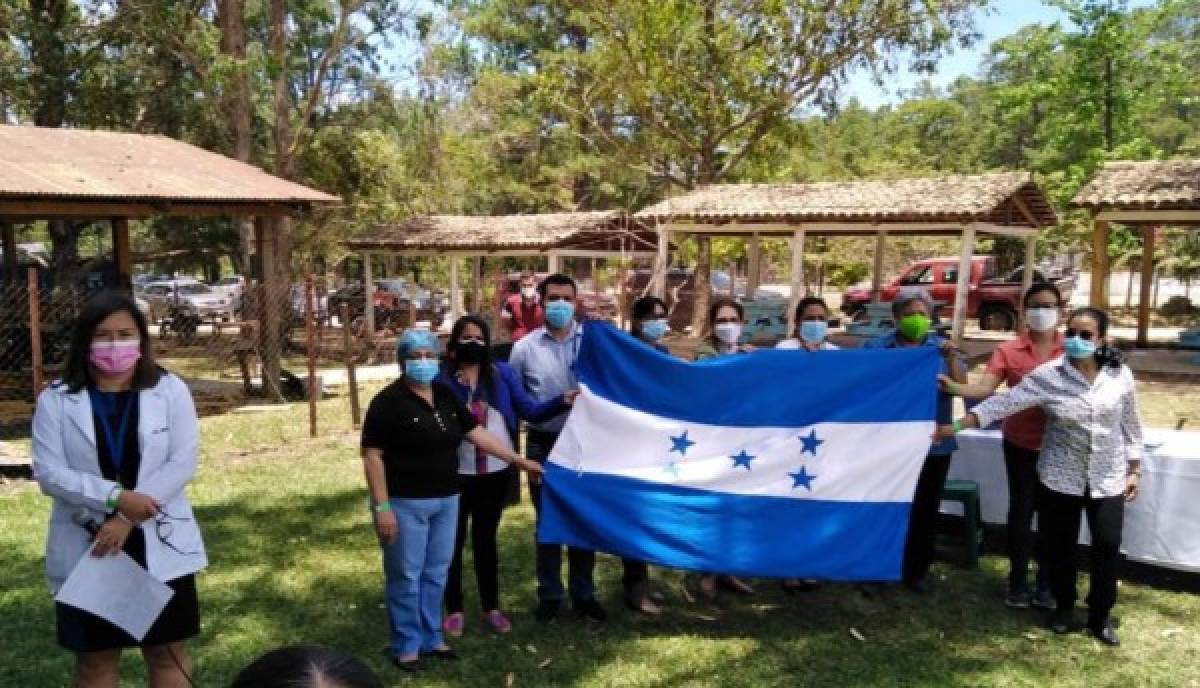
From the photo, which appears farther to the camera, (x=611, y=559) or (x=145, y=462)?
(x=611, y=559)

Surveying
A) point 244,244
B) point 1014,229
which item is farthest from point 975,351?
point 244,244

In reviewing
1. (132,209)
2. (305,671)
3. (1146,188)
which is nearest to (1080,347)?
(305,671)

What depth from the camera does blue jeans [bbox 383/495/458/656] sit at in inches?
150

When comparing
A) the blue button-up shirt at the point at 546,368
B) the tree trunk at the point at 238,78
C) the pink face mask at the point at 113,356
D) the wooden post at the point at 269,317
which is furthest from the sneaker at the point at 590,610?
the tree trunk at the point at 238,78

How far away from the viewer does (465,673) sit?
13.3ft

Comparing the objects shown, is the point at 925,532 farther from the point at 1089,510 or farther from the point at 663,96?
the point at 663,96

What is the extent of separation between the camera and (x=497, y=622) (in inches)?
177

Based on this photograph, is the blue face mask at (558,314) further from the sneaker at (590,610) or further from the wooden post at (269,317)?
the wooden post at (269,317)

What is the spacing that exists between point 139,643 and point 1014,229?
19288 millimetres

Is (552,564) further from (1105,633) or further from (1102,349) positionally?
(1102,349)

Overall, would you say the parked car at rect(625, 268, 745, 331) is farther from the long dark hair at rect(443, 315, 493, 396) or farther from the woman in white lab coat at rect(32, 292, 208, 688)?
the woman in white lab coat at rect(32, 292, 208, 688)

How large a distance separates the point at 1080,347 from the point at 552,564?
272 cm

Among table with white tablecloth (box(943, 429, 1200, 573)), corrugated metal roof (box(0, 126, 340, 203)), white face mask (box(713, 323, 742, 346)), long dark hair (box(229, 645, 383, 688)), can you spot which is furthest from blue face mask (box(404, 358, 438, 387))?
corrugated metal roof (box(0, 126, 340, 203))

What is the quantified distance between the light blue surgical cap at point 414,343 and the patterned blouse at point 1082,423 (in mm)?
2629
